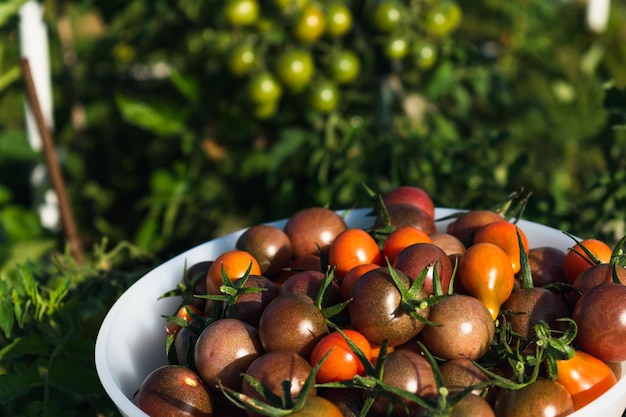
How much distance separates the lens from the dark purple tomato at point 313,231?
3.67ft

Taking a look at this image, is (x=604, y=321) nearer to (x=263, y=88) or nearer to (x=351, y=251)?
(x=351, y=251)

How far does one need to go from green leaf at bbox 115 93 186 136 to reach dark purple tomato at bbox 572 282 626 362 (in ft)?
5.59

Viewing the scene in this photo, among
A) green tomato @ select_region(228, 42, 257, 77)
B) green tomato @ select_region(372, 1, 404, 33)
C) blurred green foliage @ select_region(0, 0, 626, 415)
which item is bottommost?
blurred green foliage @ select_region(0, 0, 626, 415)

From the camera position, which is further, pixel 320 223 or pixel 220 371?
pixel 320 223

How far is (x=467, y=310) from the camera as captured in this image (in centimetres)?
86

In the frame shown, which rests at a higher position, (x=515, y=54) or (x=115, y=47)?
(x=115, y=47)

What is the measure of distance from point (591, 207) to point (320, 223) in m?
0.74

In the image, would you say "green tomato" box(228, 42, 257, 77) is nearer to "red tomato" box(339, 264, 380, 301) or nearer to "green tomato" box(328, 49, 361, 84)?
"green tomato" box(328, 49, 361, 84)

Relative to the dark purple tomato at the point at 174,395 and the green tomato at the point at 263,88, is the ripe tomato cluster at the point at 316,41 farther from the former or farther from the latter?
the dark purple tomato at the point at 174,395

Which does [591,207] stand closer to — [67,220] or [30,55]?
[67,220]

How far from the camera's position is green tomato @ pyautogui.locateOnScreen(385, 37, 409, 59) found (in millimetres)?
2035

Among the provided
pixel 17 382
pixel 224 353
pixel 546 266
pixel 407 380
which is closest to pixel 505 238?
pixel 546 266

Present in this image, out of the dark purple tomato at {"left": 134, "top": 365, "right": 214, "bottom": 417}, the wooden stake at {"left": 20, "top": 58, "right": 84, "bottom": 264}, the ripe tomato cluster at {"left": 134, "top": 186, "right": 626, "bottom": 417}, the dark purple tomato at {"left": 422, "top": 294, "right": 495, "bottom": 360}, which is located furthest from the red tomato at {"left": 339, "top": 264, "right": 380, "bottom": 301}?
the wooden stake at {"left": 20, "top": 58, "right": 84, "bottom": 264}

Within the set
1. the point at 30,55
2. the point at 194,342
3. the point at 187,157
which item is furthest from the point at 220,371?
the point at 187,157
